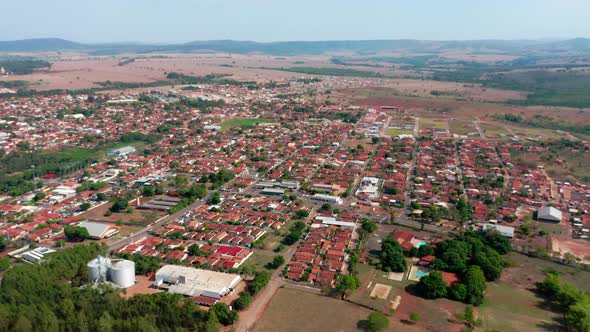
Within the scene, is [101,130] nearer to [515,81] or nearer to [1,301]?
[1,301]

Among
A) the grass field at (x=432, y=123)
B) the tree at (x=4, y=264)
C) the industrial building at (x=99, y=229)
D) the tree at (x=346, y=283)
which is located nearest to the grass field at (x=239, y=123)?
→ the grass field at (x=432, y=123)

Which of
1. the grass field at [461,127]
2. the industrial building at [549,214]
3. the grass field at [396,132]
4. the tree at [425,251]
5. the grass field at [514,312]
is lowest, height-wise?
the grass field at [514,312]

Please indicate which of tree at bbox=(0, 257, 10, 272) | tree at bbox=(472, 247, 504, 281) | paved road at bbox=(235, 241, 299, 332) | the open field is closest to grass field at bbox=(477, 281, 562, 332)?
tree at bbox=(472, 247, 504, 281)

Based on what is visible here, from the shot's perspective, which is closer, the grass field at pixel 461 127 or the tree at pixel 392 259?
the tree at pixel 392 259

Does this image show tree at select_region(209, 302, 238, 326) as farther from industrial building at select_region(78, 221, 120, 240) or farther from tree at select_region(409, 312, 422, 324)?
industrial building at select_region(78, 221, 120, 240)

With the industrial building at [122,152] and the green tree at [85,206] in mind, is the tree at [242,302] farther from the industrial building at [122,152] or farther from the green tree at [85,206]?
the industrial building at [122,152]

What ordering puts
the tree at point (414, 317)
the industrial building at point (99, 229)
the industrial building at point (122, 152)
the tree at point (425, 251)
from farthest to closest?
1. the industrial building at point (122, 152)
2. the industrial building at point (99, 229)
3. the tree at point (425, 251)
4. the tree at point (414, 317)

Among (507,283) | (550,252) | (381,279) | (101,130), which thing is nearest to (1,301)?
(381,279)

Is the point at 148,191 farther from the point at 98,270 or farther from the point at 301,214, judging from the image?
the point at 98,270

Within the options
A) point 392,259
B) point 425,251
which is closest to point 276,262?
point 392,259
